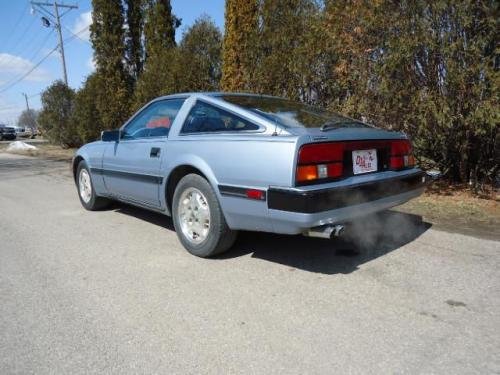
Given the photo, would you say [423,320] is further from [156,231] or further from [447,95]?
[447,95]

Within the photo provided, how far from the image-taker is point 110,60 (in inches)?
655

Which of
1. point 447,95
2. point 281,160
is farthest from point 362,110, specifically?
point 281,160

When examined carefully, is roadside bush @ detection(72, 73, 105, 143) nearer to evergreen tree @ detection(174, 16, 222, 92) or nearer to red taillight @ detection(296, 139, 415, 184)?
evergreen tree @ detection(174, 16, 222, 92)

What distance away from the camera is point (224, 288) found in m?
3.36

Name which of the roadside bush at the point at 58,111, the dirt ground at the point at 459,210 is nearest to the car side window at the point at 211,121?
the dirt ground at the point at 459,210

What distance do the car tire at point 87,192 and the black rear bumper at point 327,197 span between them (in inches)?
138

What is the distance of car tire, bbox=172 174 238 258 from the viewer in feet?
12.5

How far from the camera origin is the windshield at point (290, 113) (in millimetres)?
3698

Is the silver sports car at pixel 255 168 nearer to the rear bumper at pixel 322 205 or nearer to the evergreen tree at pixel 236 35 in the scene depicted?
the rear bumper at pixel 322 205

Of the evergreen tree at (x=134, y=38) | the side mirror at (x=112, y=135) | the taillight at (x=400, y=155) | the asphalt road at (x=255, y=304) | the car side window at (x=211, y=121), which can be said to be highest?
the evergreen tree at (x=134, y=38)

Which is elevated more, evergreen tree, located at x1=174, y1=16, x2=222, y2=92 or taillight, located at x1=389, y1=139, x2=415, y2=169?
evergreen tree, located at x1=174, y1=16, x2=222, y2=92

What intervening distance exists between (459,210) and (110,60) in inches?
569

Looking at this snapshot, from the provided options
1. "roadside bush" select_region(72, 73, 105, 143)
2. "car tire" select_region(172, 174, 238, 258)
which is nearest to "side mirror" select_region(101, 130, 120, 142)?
"car tire" select_region(172, 174, 238, 258)

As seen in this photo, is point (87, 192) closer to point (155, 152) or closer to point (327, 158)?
point (155, 152)
